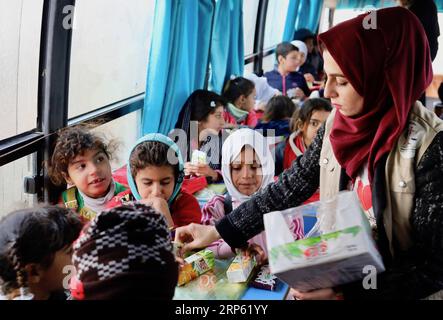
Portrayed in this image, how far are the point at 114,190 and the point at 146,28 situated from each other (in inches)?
73.5

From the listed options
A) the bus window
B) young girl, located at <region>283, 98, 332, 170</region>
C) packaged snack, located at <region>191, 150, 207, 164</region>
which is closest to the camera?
packaged snack, located at <region>191, 150, 207, 164</region>

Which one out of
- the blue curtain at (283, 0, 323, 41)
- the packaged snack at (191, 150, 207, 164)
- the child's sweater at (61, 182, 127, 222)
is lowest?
the child's sweater at (61, 182, 127, 222)

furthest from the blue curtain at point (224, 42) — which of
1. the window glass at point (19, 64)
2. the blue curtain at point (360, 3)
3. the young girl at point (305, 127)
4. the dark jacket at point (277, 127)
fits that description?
the blue curtain at point (360, 3)

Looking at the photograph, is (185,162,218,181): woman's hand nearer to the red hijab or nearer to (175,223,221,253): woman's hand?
(175,223,221,253): woman's hand

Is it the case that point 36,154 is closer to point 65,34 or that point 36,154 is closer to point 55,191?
point 55,191

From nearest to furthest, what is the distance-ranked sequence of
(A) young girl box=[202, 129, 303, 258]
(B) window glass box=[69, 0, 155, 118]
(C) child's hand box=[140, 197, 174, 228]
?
(C) child's hand box=[140, 197, 174, 228]
(A) young girl box=[202, 129, 303, 258]
(B) window glass box=[69, 0, 155, 118]

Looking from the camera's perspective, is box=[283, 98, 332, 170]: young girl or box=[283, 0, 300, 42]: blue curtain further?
box=[283, 0, 300, 42]: blue curtain

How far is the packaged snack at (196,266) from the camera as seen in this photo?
164 centimetres

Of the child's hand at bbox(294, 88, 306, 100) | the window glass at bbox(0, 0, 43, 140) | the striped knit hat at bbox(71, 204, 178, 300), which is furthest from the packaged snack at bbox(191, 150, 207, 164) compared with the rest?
the child's hand at bbox(294, 88, 306, 100)

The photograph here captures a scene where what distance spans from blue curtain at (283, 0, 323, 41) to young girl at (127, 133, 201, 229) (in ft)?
19.5

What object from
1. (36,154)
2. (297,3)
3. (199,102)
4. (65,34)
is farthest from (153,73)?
(297,3)

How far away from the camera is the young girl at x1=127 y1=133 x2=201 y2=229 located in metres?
2.13

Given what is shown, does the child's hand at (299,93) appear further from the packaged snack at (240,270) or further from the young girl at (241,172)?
the packaged snack at (240,270)

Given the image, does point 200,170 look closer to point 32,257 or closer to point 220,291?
point 220,291
